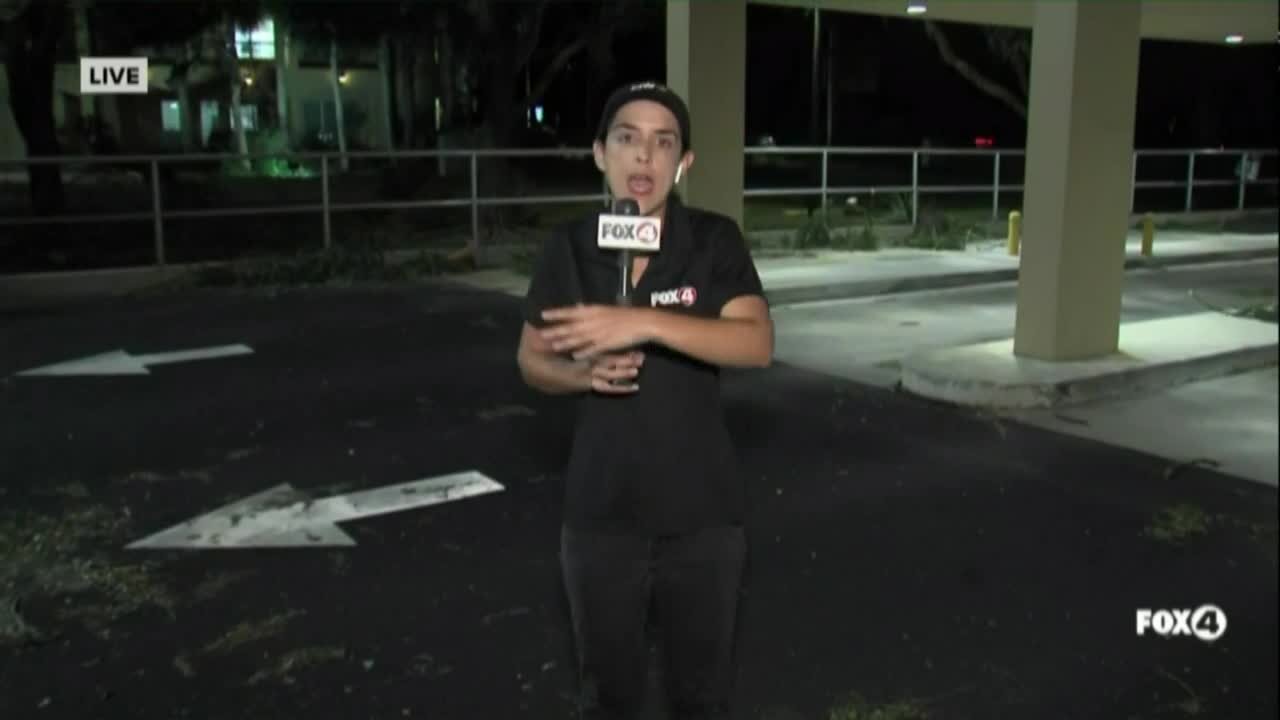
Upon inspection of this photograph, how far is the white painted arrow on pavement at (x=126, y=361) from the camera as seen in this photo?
856 centimetres

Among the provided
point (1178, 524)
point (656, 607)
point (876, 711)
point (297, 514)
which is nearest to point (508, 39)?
point (297, 514)

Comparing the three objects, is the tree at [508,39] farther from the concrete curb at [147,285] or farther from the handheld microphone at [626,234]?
the handheld microphone at [626,234]

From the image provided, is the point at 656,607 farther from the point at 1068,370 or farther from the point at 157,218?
the point at 157,218

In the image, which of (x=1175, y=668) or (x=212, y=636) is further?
(x=212, y=636)

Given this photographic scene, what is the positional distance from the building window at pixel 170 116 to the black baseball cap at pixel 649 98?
128ft

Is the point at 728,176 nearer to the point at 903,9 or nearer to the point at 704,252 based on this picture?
the point at 903,9

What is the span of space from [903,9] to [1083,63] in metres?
6.60

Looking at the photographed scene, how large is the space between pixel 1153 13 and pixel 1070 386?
24.1ft

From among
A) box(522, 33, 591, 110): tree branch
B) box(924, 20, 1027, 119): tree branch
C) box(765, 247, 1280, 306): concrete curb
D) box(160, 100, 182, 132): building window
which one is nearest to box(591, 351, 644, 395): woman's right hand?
box(765, 247, 1280, 306): concrete curb

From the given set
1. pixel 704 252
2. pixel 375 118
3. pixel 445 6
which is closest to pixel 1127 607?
pixel 704 252

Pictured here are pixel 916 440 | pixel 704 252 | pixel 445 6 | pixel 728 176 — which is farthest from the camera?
pixel 445 6

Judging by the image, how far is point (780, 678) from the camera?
12.9 ft
